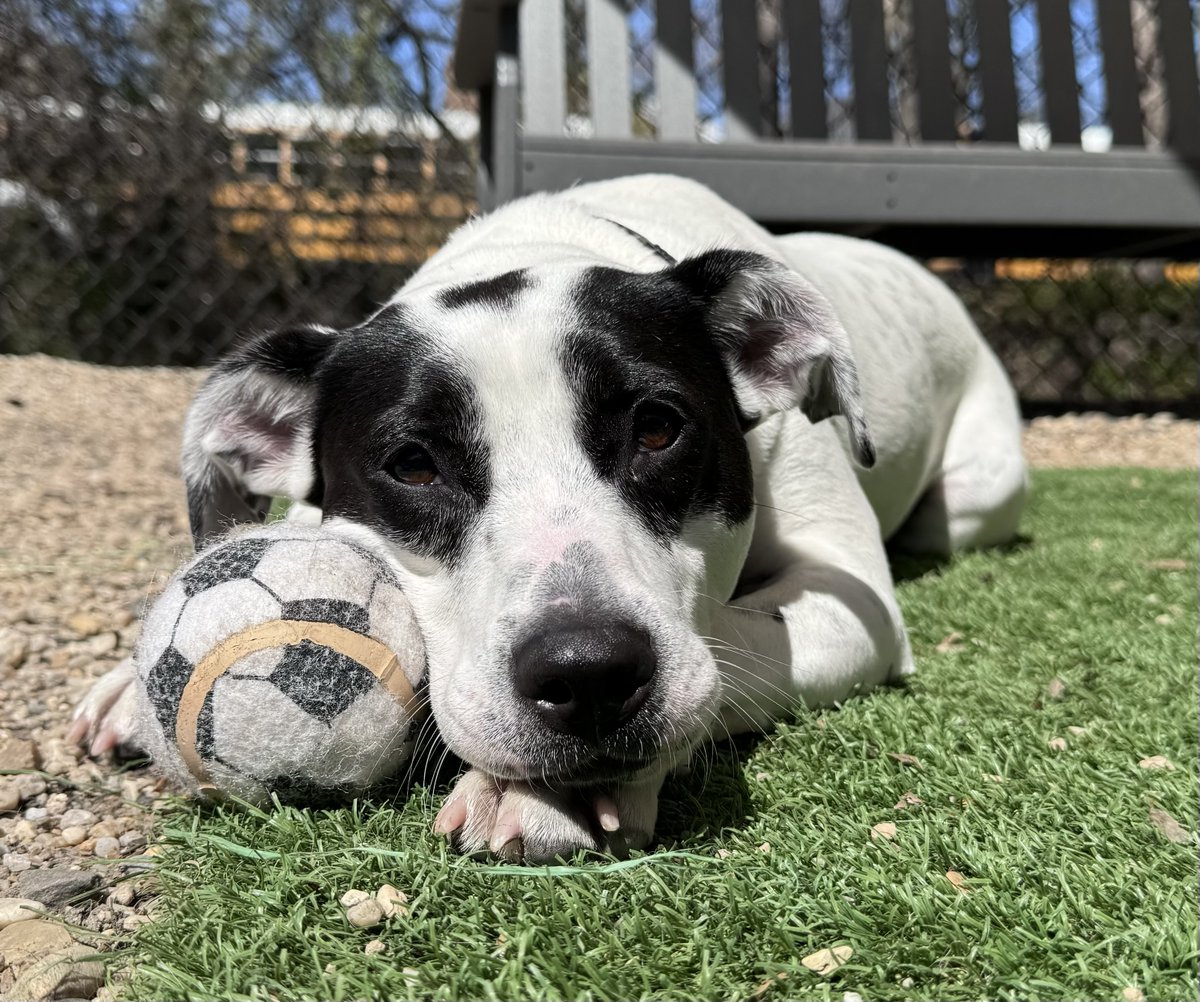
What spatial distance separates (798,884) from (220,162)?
25.0 feet

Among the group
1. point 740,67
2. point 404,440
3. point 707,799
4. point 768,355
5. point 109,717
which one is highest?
point 740,67

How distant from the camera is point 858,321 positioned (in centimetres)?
360

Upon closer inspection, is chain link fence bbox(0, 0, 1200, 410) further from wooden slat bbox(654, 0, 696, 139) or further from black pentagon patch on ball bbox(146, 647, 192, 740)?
black pentagon patch on ball bbox(146, 647, 192, 740)

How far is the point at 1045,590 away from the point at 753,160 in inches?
139

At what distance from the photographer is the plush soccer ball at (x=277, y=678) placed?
5.82ft

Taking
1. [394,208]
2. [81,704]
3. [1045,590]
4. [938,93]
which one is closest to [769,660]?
[81,704]

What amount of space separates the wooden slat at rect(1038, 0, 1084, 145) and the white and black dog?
4.96m

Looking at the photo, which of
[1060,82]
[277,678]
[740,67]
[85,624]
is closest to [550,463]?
[277,678]

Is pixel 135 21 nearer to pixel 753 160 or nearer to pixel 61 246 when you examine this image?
pixel 61 246

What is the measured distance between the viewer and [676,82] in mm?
6246

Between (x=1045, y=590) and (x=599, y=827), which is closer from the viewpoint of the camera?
(x=599, y=827)

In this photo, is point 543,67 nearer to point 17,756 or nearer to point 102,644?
point 102,644

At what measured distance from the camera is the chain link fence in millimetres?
7387

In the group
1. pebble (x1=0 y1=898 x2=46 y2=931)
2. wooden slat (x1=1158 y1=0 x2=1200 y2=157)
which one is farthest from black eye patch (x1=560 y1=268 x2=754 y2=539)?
wooden slat (x1=1158 y1=0 x2=1200 y2=157)
